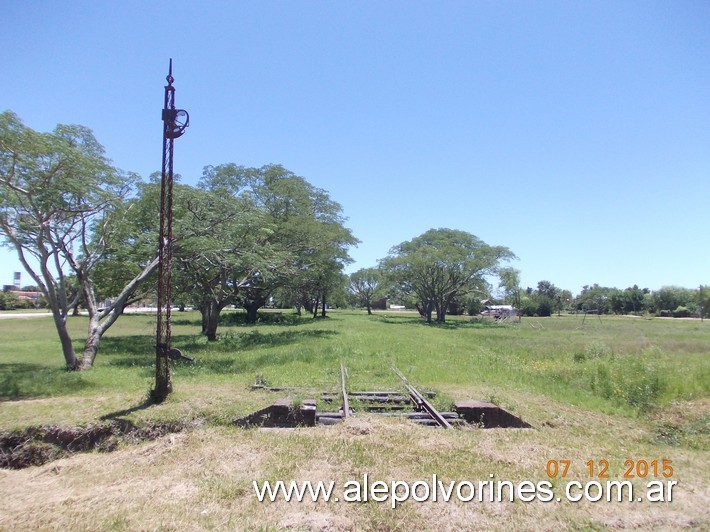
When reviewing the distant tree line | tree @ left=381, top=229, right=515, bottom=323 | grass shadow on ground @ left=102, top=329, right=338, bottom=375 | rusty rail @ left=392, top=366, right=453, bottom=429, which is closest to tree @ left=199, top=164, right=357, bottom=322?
the distant tree line

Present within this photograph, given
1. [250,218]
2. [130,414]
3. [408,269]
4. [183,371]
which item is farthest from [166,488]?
[408,269]

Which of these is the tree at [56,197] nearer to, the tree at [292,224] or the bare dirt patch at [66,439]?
the bare dirt patch at [66,439]

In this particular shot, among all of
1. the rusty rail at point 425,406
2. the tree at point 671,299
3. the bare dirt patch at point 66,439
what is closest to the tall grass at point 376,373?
the rusty rail at point 425,406

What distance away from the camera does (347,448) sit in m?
6.04

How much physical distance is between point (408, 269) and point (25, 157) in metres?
42.3

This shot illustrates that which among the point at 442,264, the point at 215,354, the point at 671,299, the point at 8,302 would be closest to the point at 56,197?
the point at 215,354

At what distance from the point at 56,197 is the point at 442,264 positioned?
40581mm

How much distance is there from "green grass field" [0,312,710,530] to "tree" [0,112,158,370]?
2.15m

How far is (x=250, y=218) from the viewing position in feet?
56.1

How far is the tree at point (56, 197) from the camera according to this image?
11016 mm

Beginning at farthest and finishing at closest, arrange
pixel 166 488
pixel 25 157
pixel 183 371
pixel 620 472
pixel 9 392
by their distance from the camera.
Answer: pixel 183 371
pixel 25 157
pixel 9 392
pixel 620 472
pixel 166 488

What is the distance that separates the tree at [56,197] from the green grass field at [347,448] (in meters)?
2.15

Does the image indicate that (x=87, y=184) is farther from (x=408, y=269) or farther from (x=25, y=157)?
(x=408, y=269)

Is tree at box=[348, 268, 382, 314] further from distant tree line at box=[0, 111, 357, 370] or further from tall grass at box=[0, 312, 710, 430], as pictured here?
tall grass at box=[0, 312, 710, 430]
